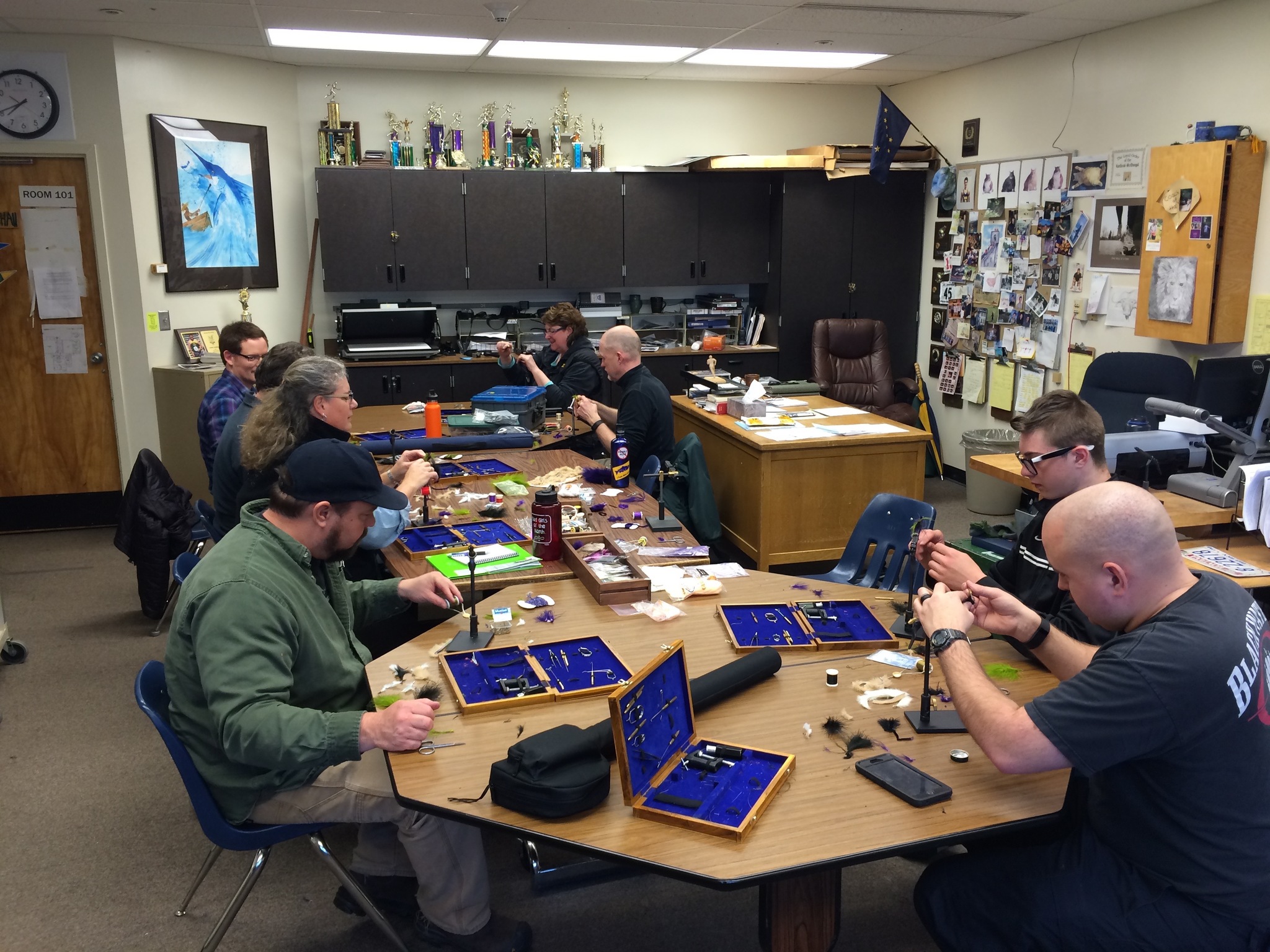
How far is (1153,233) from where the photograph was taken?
5293 mm

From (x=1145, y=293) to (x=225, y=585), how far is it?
5024 mm

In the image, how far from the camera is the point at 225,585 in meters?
2.11

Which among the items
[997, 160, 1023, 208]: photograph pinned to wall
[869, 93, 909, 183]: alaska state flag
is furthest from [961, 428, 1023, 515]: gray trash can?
[869, 93, 909, 183]: alaska state flag

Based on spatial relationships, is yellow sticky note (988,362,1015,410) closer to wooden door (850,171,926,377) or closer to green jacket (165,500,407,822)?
wooden door (850,171,926,377)

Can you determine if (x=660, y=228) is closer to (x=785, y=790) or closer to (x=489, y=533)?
(x=489, y=533)

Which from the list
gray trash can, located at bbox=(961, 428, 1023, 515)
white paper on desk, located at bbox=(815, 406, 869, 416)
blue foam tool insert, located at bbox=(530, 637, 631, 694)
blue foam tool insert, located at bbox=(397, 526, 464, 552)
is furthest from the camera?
gray trash can, located at bbox=(961, 428, 1023, 515)

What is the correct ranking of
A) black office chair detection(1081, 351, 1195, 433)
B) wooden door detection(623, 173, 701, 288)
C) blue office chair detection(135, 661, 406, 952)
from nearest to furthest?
blue office chair detection(135, 661, 406, 952) < black office chair detection(1081, 351, 1195, 433) < wooden door detection(623, 173, 701, 288)

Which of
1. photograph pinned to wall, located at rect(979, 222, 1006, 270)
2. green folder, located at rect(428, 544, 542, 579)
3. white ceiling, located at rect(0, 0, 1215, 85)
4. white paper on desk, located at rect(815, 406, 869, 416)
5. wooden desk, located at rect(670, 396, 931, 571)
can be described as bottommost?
wooden desk, located at rect(670, 396, 931, 571)

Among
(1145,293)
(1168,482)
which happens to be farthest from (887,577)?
(1145,293)

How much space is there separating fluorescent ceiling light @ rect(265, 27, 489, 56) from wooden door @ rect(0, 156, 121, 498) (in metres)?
1.53

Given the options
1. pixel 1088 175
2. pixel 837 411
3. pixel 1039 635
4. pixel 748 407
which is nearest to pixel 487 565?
pixel 1039 635

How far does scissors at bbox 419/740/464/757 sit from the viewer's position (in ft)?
6.89

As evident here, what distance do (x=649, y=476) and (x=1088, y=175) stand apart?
364 centimetres

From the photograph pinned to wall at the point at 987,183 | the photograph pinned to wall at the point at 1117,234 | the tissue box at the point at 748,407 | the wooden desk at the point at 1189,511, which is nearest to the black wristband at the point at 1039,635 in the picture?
the wooden desk at the point at 1189,511
